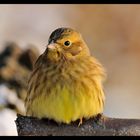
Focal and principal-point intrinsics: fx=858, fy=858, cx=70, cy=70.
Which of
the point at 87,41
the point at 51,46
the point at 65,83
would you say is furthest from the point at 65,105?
the point at 87,41

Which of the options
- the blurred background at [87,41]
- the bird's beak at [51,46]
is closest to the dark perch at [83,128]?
the bird's beak at [51,46]

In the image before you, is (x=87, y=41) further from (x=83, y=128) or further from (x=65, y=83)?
(x=83, y=128)

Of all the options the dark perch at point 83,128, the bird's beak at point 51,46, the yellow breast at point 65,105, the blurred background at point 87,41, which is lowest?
the dark perch at point 83,128

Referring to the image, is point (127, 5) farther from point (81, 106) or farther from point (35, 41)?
point (81, 106)

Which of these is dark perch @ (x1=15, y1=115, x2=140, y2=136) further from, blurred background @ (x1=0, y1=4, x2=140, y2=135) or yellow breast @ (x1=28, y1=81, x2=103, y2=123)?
blurred background @ (x1=0, y1=4, x2=140, y2=135)

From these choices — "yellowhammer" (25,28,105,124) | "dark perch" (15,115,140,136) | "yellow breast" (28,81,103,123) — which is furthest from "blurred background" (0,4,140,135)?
"dark perch" (15,115,140,136)

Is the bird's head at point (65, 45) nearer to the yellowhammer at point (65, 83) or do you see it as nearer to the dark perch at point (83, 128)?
the yellowhammer at point (65, 83)

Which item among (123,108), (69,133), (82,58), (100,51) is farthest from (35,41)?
(69,133)

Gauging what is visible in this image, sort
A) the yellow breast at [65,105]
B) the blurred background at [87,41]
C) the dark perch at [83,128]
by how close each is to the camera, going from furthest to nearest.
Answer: the blurred background at [87,41] → the yellow breast at [65,105] → the dark perch at [83,128]
